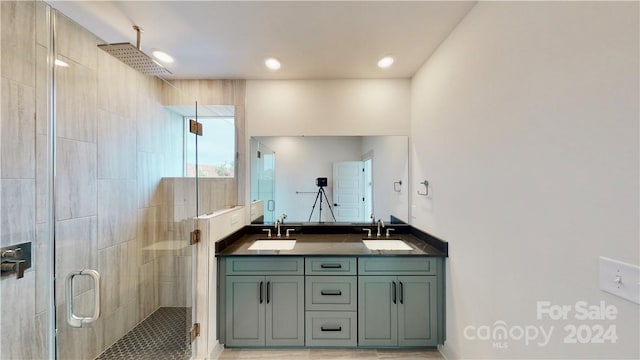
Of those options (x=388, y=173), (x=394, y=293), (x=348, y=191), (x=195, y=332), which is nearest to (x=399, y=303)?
(x=394, y=293)

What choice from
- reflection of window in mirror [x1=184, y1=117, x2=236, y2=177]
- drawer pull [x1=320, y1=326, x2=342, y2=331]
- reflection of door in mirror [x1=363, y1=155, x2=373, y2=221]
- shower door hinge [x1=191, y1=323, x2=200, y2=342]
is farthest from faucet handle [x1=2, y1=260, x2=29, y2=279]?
reflection of door in mirror [x1=363, y1=155, x2=373, y2=221]

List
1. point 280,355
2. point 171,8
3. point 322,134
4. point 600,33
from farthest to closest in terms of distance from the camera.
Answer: point 322,134 < point 280,355 < point 171,8 < point 600,33

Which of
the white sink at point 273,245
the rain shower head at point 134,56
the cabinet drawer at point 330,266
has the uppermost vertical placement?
the rain shower head at point 134,56

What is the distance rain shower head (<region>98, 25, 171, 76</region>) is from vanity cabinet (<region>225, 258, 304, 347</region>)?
1.66 meters

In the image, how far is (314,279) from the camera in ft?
6.86

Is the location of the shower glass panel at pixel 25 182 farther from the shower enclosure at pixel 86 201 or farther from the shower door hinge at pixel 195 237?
the shower door hinge at pixel 195 237

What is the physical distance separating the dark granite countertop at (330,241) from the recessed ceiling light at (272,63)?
61.5 inches

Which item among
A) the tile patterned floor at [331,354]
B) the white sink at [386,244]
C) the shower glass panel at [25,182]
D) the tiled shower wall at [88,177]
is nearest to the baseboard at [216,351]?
the tile patterned floor at [331,354]

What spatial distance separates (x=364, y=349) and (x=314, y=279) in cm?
71

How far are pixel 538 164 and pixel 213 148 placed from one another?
2488 millimetres

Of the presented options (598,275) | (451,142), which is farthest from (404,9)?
(598,275)

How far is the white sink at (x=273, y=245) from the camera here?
237 centimetres

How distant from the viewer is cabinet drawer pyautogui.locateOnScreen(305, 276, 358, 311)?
2084mm

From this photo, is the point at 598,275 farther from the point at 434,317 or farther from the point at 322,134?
the point at 322,134
